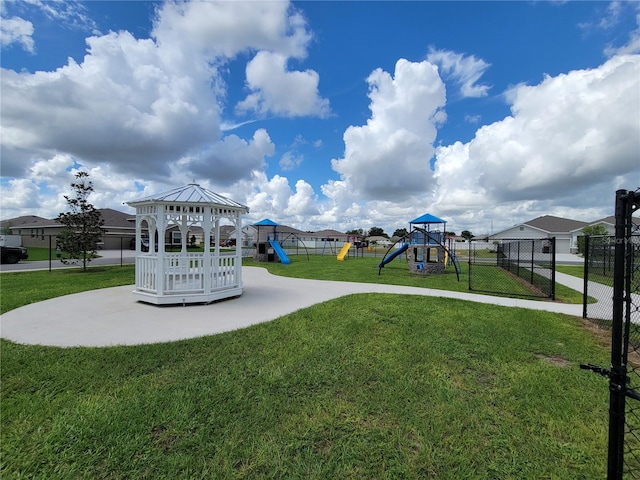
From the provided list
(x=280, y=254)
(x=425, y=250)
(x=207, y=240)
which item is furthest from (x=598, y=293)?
(x=280, y=254)

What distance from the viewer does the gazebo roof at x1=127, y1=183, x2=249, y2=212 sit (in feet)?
23.0

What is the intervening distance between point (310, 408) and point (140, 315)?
4.71 m

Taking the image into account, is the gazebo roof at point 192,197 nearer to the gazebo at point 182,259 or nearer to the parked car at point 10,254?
the gazebo at point 182,259

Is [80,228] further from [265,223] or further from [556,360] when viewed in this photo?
[556,360]

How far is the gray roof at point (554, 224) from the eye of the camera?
36812 mm

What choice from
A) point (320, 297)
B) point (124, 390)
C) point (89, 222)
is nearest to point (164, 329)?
point (124, 390)

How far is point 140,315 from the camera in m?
6.07

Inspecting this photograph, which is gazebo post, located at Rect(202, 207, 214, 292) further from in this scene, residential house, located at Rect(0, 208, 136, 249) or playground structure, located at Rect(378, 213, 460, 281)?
residential house, located at Rect(0, 208, 136, 249)

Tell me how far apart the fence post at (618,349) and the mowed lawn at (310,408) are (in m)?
0.64

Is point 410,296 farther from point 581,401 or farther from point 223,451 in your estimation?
point 223,451

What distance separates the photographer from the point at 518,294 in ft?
28.2

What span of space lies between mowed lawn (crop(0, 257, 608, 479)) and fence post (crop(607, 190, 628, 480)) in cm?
64

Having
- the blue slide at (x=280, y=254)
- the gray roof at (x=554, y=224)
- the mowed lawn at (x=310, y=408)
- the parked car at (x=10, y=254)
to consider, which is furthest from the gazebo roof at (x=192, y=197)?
the gray roof at (x=554, y=224)

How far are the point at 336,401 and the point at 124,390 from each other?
223 cm
